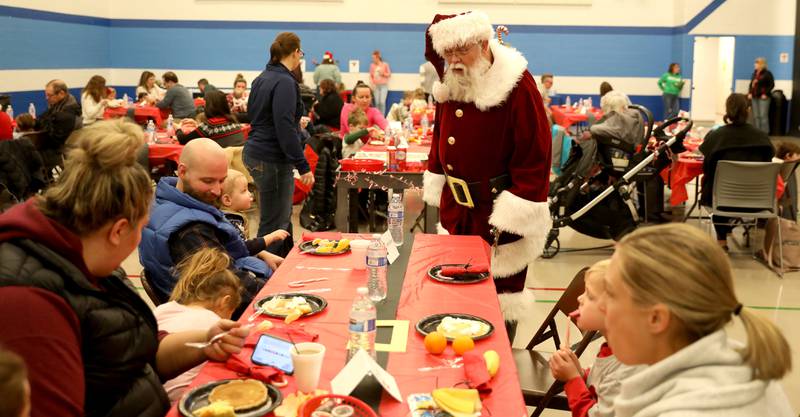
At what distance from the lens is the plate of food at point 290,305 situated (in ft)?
8.93

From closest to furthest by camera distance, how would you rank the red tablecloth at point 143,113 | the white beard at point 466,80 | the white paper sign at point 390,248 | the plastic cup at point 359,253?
the plastic cup at point 359,253, the white paper sign at point 390,248, the white beard at point 466,80, the red tablecloth at point 143,113

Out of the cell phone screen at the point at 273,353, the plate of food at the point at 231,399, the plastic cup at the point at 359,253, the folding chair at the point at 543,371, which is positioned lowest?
the folding chair at the point at 543,371

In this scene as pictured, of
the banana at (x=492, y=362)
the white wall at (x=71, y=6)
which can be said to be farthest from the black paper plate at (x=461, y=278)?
the white wall at (x=71, y=6)

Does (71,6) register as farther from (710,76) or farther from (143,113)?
(710,76)

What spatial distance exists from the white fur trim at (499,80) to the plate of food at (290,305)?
1.48 metres

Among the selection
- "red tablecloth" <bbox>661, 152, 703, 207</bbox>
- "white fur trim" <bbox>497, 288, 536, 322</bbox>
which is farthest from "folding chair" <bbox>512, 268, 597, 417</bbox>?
"red tablecloth" <bbox>661, 152, 703, 207</bbox>

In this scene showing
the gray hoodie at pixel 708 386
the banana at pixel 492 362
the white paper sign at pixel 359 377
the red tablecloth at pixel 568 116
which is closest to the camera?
the gray hoodie at pixel 708 386

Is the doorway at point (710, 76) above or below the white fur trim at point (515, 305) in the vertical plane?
above

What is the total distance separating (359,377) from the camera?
2094 mm

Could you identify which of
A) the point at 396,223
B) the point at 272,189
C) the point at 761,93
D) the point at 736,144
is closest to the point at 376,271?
the point at 396,223

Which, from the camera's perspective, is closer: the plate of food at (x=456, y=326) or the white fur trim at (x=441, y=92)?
the plate of food at (x=456, y=326)

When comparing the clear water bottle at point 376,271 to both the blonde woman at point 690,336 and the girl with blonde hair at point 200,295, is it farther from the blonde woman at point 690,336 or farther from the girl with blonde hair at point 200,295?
the blonde woman at point 690,336

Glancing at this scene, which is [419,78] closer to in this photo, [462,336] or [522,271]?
[522,271]

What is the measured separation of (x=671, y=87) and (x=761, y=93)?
1877 mm
